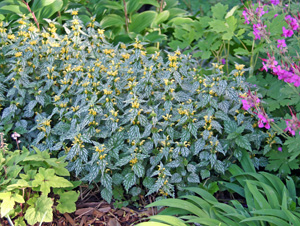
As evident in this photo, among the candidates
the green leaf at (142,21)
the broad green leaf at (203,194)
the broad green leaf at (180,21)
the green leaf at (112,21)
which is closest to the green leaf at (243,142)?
the broad green leaf at (203,194)

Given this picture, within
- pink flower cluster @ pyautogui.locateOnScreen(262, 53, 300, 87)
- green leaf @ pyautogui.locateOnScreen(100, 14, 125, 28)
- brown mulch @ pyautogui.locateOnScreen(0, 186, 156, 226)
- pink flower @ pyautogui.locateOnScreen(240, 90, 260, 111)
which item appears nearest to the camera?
pink flower cluster @ pyautogui.locateOnScreen(262, 53, 300, 87)

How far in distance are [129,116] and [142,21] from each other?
1708mm

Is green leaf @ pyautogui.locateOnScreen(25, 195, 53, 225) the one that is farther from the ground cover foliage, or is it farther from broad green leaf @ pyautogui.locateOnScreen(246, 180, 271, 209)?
broad green leaf @ pyautogui.locateOnScreen(246, 180, 271, 209)

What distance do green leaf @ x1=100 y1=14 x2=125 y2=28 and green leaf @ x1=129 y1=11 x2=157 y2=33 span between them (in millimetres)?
124

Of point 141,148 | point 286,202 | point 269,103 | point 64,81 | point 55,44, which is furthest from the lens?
point 55,44

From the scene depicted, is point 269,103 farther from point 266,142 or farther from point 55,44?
point 55,44

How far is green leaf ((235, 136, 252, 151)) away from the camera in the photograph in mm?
2405

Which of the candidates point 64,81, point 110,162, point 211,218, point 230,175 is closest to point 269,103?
point 230,175

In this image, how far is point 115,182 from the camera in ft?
8.00

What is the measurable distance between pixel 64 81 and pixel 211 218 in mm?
1496

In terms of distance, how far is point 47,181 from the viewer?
2.17 metres

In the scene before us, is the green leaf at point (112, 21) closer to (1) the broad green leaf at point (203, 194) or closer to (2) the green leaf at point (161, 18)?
(2) the green leaf at point (161, 18)

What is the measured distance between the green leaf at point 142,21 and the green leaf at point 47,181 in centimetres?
212

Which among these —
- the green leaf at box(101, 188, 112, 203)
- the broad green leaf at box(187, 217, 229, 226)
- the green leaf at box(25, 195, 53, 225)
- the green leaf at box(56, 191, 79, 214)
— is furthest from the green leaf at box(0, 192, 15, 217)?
the broad green leaf at box(187, 217, 229, 226)
